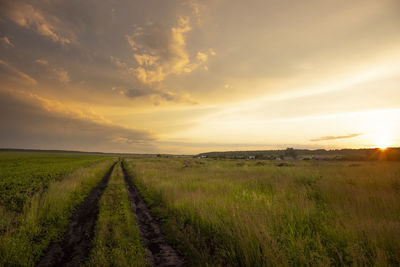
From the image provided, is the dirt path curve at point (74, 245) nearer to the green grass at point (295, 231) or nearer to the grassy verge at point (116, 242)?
the grassy verge at point (116, 242)

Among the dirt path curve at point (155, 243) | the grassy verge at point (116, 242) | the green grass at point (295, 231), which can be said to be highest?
the green grass at point (295, 231)

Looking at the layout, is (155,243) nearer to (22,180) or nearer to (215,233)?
(215,233)

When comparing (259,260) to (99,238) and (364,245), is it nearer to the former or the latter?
(364,245)

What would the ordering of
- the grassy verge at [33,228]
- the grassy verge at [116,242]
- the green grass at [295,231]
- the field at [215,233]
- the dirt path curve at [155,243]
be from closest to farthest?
the green grass at [295,231] → the field at [215,233] → the grassy verge at [116,242] → the dirt path curve at [155,243] → the grassy verge at [33,228]

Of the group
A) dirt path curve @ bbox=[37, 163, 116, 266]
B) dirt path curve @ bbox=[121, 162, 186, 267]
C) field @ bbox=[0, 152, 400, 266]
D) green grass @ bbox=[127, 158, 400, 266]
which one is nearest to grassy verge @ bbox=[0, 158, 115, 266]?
field @ bbox=[0, 152, 400, 266]

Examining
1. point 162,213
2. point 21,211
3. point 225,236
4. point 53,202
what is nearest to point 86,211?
point 53,202

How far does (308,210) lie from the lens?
6.02m

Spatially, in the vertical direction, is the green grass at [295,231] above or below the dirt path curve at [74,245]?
above

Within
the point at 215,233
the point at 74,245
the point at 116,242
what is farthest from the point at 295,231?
the point at 74,245

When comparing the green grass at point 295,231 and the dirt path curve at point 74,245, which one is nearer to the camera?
the green grass at point 295,231

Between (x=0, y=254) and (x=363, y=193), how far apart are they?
12.7 metres

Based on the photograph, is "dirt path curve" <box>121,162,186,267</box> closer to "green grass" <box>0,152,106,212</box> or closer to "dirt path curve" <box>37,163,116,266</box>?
"dirt path curve" <box>37,163,116,266</box>

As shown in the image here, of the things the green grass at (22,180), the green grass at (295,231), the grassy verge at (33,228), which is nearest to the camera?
the green grass at (295,231)

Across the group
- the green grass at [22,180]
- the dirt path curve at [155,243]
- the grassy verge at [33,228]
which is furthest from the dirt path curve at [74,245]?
the green grass at [22,180]
